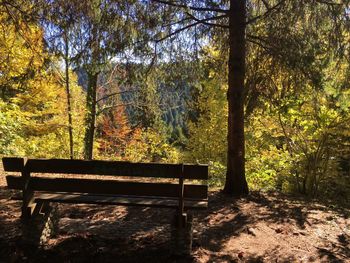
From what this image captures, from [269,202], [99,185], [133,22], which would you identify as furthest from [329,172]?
[99,185]

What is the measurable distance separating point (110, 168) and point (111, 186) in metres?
0.30

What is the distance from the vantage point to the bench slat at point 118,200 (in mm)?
4555

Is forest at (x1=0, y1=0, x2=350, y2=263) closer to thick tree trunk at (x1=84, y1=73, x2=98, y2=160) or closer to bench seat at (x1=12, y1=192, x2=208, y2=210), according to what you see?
bench seat at (x1=12, y1=192, x2=208, y2=210)

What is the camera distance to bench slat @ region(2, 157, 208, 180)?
4426 millimetres

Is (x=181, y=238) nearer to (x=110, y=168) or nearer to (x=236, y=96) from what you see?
(x=110, y=168)

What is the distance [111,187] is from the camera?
468 cm

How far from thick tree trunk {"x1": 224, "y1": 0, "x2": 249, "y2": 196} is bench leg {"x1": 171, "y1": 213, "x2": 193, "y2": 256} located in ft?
10.2

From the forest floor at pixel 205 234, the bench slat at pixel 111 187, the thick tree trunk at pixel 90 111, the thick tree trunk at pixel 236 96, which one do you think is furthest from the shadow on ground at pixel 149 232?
the thick tree trunk at pixel 90 111

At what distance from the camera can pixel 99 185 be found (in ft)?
15.4

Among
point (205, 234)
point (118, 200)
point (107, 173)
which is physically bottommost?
point (205, 234)

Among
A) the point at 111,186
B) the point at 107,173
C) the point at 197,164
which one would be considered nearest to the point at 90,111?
the point at 111,186

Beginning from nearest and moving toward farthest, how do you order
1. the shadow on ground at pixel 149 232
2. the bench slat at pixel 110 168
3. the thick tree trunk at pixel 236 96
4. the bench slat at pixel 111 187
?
the bench slat at pixel 110 168 < the shadow on ground at pixel 149 232 < the bench slat at pixel 111 187 < the thick tree trunk at pixel 236 96

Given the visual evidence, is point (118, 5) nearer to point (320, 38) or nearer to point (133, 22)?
point (133, 22)

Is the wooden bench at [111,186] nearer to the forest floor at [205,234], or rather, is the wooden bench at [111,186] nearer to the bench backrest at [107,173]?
the bench backrest at [107,173]
